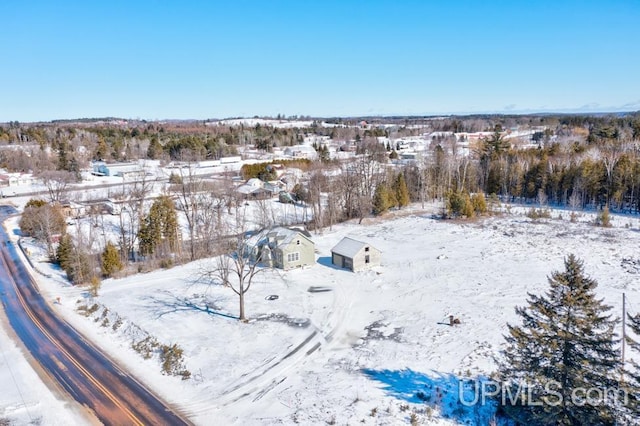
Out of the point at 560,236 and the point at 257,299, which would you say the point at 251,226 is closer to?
the point at 257,299

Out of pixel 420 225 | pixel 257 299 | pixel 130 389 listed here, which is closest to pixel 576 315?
pixel 130 389

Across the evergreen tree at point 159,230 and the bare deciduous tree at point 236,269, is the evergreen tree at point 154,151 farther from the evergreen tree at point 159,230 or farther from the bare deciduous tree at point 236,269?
the bare deciduous tree at point 236,269

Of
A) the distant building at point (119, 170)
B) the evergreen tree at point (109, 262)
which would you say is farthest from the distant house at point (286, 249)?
the distant building at point (119, 170)

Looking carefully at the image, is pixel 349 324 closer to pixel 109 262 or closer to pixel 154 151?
pixel 109 262

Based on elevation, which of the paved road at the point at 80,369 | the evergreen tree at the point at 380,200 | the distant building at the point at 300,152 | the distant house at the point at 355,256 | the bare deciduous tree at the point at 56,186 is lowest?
the paved road at the point at 80,369

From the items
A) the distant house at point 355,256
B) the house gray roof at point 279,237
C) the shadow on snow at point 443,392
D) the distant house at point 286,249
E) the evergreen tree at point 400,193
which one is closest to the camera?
the shadow on snow at point 443,392

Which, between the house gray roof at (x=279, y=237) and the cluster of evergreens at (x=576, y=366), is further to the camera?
the house gray roof at (x=279, y=237)

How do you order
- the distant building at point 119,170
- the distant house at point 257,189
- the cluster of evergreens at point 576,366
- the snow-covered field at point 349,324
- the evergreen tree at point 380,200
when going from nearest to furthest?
1. the cluster of evergreens at point 576,366
2. the snow-covered field at point 349,324
3. the evergreen tree at point 380,200
4. the distant house at point 257,189
5. the distant building at point 119,170
